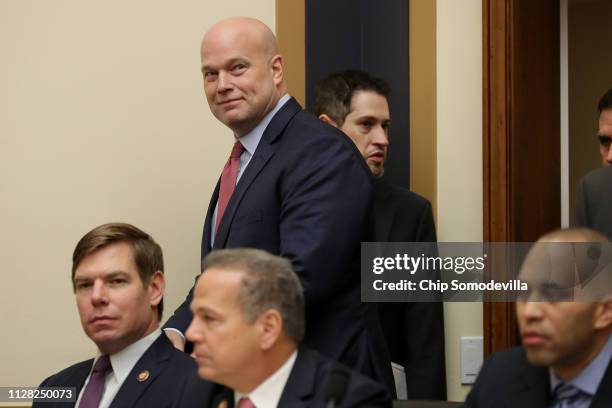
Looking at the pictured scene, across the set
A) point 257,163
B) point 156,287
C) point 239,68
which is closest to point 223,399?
point 156,287

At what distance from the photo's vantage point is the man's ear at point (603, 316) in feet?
7.62

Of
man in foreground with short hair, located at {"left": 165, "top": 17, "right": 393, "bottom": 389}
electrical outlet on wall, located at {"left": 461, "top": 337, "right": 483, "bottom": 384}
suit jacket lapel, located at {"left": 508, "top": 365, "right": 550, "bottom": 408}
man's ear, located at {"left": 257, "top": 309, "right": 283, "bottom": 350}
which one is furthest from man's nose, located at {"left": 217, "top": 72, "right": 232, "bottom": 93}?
electrical outlet on wall, located at {"left": 461, "top": 337, "right": 483, "bottom": 384}

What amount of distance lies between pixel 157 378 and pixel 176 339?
0.18 m

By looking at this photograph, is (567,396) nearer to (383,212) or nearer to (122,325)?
(122,325)

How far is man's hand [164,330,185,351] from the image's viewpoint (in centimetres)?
297

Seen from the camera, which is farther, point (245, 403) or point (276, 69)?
point (276, 69)

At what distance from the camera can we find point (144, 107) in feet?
12.9

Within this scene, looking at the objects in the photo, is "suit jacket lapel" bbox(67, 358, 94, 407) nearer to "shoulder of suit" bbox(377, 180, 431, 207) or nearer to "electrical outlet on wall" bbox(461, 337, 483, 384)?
"shoulder of suit" bbox(377, 180, 431, 207)

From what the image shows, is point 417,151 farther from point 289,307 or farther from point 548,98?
point 289,307

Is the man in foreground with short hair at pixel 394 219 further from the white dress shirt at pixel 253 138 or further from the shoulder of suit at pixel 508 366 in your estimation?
the shoulder of suit at pixel 508 366

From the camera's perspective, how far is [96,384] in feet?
9.61

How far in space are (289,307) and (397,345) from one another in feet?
4.54

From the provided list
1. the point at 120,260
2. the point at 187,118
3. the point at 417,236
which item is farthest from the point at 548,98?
the point at 120,260

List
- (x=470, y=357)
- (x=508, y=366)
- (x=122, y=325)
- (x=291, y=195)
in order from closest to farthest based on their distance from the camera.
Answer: (x=508, y=366), (x=291, y=195), (x=122, y=325), (x=470, y=357)
